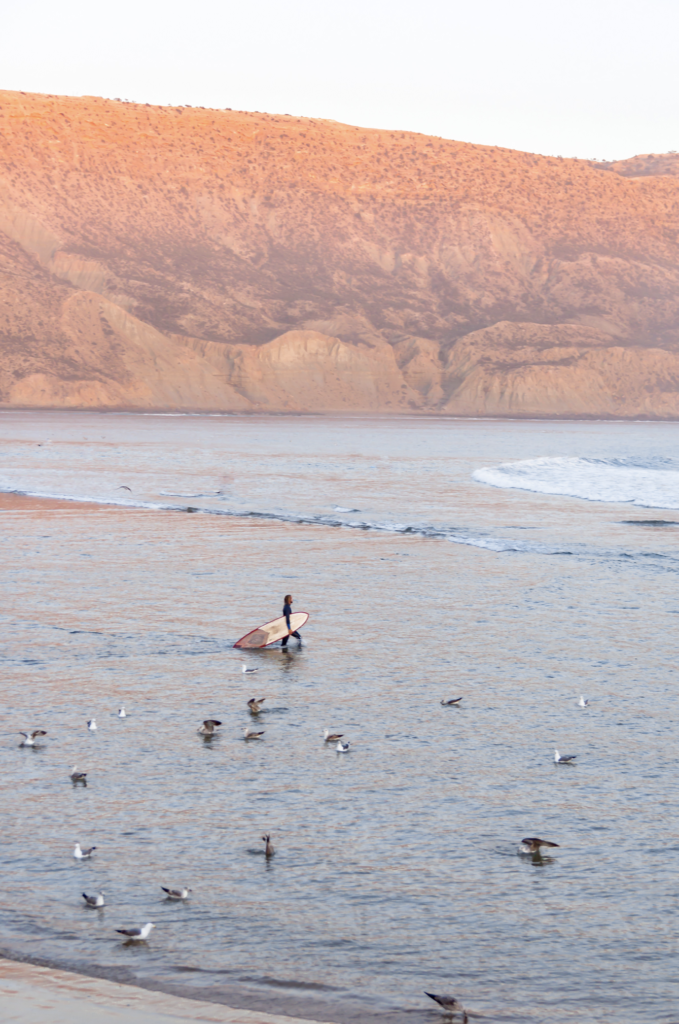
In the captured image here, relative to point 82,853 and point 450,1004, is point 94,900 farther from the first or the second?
point 450,1004

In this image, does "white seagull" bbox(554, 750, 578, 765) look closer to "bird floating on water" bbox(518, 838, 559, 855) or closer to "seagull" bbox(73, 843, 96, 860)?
"bird floating on water" bbox(518, 838, 559, 855)

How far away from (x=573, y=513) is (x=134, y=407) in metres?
104

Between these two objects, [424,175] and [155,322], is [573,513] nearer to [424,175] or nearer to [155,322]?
[155,322]

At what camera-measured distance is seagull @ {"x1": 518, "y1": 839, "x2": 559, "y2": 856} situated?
23.2ft

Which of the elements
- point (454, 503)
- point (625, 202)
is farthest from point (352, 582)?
point (625, 202)

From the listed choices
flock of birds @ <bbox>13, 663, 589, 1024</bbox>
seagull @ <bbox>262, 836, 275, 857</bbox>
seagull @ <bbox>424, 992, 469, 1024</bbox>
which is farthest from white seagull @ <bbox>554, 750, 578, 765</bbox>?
seagull @ <bbox>424, 992, 469, 1024</bbox>

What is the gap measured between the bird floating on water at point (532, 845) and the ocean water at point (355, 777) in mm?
97

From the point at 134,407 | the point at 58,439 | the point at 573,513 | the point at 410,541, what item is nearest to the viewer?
the point at 410,541

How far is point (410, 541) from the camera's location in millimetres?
22766

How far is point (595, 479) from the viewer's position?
139ft

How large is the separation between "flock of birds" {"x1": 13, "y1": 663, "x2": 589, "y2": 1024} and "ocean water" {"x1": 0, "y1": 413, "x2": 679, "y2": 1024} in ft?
0.25

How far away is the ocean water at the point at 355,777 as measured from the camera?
5.85 m

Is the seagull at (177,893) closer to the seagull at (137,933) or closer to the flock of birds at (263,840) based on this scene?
the flock of birds at (263,840)

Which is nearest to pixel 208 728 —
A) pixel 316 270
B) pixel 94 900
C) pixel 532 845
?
pixel 94 900
